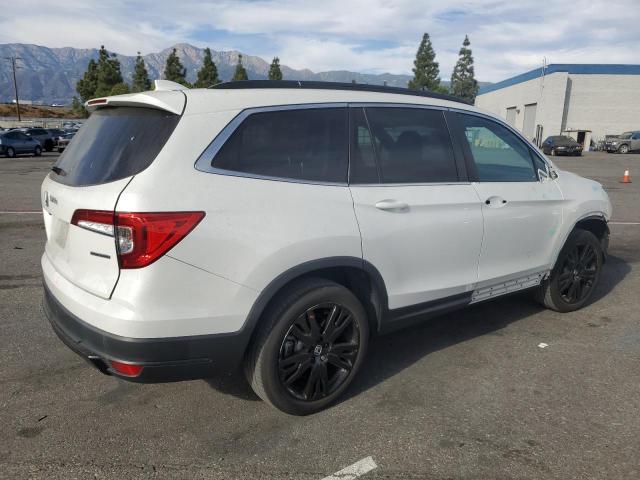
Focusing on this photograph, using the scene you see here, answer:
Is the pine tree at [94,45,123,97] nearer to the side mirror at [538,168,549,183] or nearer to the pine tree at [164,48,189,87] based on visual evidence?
the pine tree at [164,48,189,87]

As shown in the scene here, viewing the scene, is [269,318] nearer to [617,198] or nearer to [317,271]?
[317,271]

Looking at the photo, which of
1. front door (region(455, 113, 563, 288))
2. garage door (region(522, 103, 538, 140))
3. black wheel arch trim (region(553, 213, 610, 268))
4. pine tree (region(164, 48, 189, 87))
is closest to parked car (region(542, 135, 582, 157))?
garage door (region(522, 103, 538, 140))

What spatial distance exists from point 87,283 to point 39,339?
1866 millimetres

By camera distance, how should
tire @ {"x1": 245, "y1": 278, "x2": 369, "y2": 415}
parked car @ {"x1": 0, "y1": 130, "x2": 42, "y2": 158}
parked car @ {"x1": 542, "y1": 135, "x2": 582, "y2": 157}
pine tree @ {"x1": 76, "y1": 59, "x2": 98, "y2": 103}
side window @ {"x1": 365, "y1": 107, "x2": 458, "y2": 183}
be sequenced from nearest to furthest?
tire @ {"x1": 245, "y1": 278, "x2": 369, "y2": 415} < side window @ {"x1": 365, "y1": 107, "x2": 458, "y2": 183} < parked car @ {"x1": 0, "y1": 130, "x2": 42, "y2": 158} < parked car @ {"x1": 542, "y1": 135, "x2": 582, "y2": 157} < pine tree @ {"x1": 76, "y1": 59, "x2": 98, "y2": 103}

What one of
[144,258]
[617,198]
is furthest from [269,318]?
[617,198]

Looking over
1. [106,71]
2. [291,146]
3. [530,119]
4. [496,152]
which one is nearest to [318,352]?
[291,146]

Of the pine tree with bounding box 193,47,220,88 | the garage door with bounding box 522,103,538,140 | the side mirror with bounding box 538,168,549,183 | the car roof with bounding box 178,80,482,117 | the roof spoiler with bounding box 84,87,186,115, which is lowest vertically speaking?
the side mirror with bounding box 538,168,549,183

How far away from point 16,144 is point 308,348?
2884cm

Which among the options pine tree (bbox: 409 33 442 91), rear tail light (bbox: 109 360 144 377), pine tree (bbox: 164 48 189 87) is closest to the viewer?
rear tail light (bbox: 109 360 144 377)

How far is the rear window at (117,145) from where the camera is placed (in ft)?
7.98

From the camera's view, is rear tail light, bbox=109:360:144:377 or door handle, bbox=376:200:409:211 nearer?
rear tail light, bbox=109:360:144:377

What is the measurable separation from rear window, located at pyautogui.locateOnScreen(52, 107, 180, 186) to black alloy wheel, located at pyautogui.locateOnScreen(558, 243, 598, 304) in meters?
3.65

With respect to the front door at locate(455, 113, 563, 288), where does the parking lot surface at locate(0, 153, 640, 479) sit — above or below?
below

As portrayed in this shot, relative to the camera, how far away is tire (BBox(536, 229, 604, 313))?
445 centimetres
